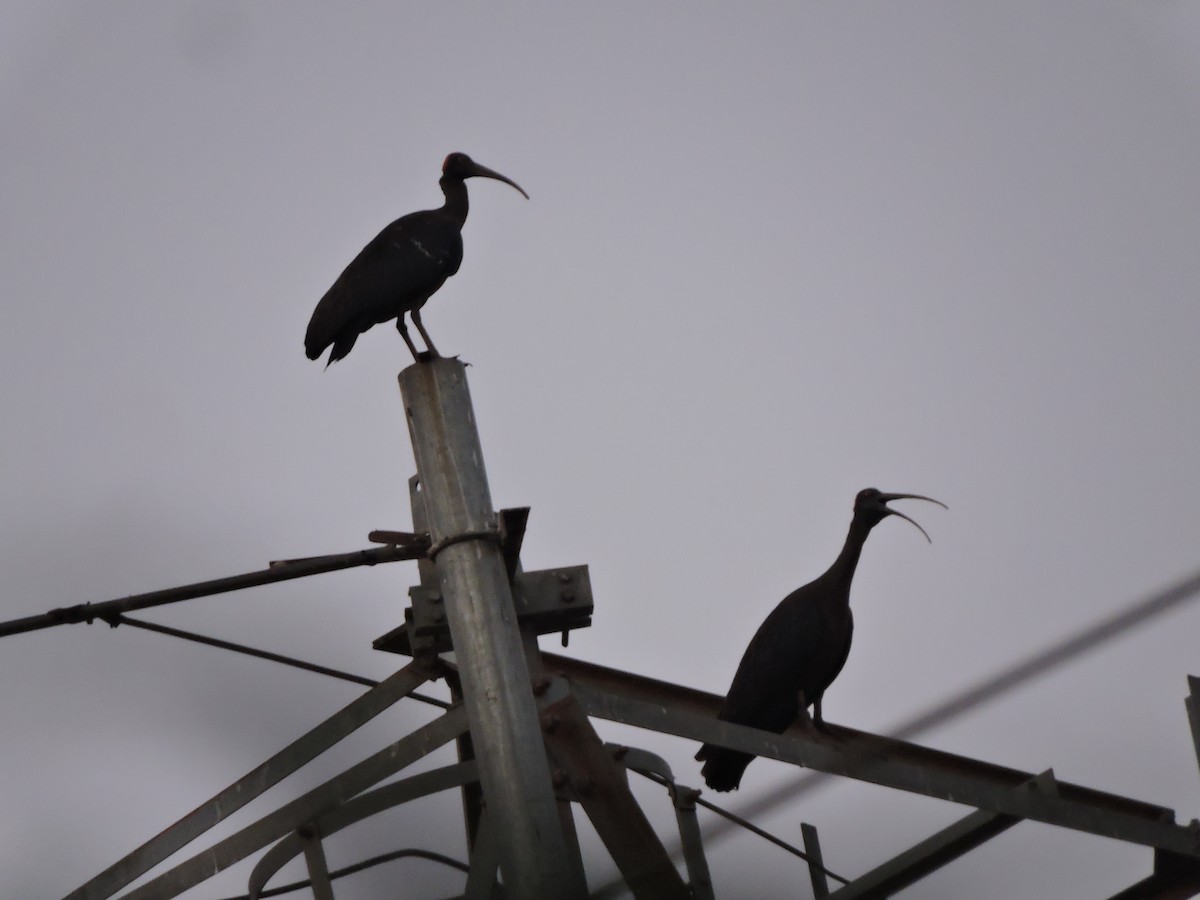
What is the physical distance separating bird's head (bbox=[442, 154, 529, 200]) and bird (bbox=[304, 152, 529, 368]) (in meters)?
0.69

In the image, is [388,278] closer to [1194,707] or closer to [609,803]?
[609,803]

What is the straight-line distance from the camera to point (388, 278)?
5.76 meters

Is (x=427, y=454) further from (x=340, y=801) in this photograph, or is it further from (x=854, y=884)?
(x=854, y=884)

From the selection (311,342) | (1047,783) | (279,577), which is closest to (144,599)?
(279,577)

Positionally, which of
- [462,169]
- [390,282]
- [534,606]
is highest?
[462,169]

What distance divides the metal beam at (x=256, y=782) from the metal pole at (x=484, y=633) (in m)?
0.76

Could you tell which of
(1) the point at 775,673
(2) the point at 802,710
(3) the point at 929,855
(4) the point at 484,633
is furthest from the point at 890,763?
(1) the point at 775,673

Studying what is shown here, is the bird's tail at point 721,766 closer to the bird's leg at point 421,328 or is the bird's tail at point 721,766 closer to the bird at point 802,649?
the bird at point 802,649

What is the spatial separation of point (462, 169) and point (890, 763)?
12.3ft

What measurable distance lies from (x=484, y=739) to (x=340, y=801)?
85 cm

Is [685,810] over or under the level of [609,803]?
over

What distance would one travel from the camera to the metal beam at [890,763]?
409 centimetres

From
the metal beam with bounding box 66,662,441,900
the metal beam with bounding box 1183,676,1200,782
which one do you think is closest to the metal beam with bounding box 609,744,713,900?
the metal beam with bounding box 66,662,441,900

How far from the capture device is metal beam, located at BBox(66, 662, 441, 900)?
4227 mm
